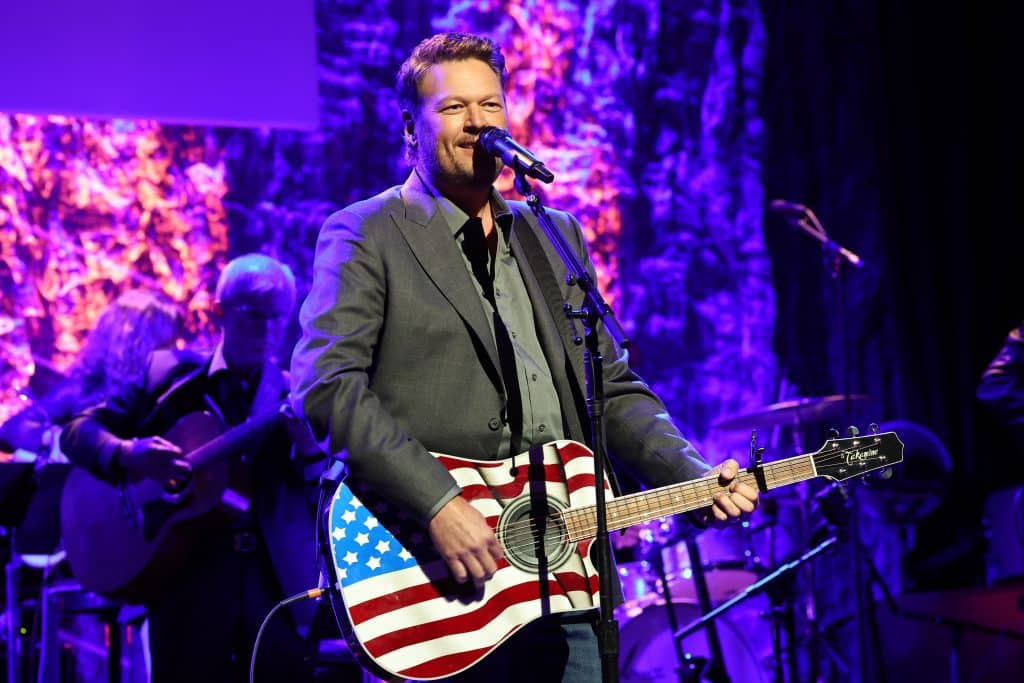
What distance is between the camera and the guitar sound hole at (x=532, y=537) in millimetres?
2535

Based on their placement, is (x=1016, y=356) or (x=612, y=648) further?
(x=1016, y=356)

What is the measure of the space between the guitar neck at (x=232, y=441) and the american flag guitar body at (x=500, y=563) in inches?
63.2

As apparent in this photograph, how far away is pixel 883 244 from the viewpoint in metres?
6.66

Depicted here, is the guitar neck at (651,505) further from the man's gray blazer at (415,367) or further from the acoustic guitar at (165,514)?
the acoustic guitar at (165,514)

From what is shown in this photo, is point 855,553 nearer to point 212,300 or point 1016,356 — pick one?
point 1016,356

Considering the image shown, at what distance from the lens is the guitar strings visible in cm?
255

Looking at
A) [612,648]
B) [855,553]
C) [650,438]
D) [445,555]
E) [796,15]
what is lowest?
[855,553]

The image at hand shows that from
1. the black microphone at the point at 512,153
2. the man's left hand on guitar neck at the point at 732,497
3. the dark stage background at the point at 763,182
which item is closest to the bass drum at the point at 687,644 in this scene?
the dark stage background at the point at 763,182

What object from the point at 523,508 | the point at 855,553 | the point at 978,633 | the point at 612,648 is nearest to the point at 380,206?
the point at 523,508

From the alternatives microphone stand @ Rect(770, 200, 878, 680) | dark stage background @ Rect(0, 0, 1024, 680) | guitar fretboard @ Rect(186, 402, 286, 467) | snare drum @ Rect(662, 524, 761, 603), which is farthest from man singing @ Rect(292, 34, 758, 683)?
dark stage background @ Rect(0, 0, 1024, 680)

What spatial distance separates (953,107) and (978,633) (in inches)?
117

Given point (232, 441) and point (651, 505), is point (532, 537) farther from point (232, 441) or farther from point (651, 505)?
point (232, 441)

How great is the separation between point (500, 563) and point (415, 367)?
0.49 metres

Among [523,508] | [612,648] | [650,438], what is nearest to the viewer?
[612,648]
